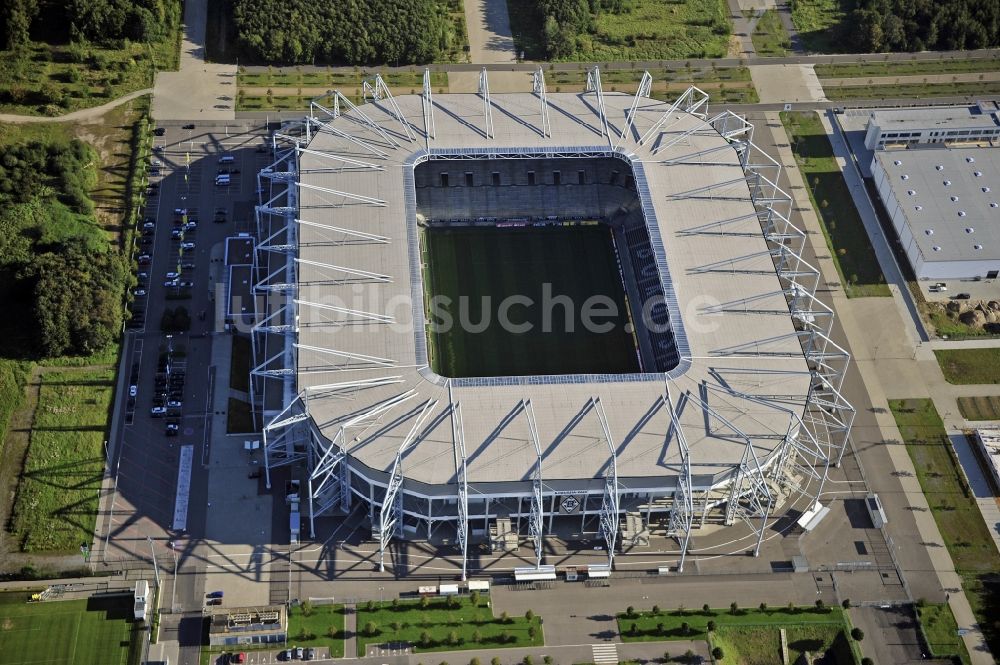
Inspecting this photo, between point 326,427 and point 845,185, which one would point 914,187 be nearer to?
point 845,185

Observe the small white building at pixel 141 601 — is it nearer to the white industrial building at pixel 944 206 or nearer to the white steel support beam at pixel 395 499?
the white steel support beam at pixel 395 499

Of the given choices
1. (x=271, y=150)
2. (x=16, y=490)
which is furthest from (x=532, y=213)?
(x=16, y=490)

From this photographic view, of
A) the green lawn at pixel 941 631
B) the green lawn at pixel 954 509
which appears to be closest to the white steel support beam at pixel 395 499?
the green lawn at pixel 941 631

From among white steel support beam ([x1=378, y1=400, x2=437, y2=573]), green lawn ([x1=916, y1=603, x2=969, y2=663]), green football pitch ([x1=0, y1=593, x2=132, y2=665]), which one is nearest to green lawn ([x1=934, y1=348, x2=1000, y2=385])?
green lawn ([x1=916, y1=603, x2=969, y2=663])

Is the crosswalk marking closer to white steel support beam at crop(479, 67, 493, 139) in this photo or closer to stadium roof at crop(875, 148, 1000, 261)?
white steel support beam at crop(479, 67, 493, 139)

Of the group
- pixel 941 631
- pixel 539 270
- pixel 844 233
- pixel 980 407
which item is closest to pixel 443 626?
pixel 941 631
